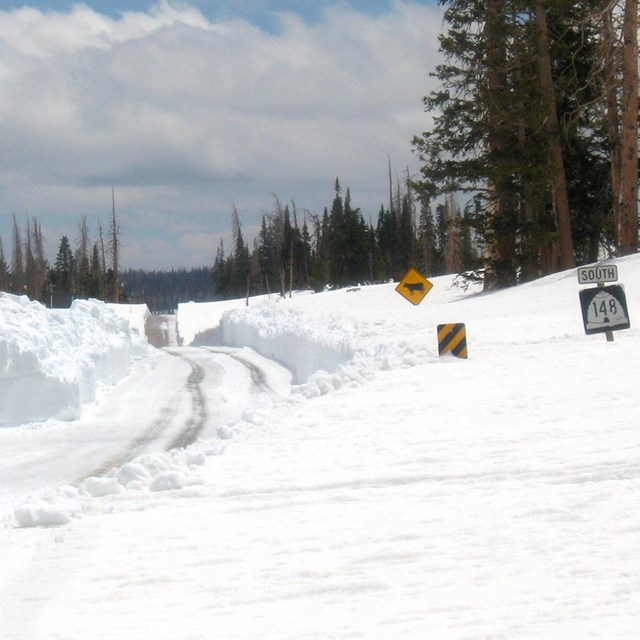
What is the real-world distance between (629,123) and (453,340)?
48.7 ft

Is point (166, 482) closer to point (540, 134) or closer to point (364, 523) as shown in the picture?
point (364, 523)

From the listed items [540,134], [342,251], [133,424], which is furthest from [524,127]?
[342,251]

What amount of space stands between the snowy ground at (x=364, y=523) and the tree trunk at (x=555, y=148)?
1804 cm

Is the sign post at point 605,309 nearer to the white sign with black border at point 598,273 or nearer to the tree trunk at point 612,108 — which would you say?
the white sign with black border at point 598,273

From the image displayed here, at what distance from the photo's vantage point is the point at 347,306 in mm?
34281

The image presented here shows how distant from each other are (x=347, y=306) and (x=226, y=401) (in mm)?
17751

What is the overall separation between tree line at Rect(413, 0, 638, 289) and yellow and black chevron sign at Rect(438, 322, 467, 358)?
46.5 ft

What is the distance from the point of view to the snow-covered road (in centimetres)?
1071

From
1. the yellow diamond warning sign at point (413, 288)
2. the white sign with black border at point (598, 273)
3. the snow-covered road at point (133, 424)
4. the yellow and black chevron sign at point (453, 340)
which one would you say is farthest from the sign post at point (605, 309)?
the snow-covered road at point (133, 424)

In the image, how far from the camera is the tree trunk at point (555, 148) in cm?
2927

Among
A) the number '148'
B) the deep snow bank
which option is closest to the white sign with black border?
the number '148'

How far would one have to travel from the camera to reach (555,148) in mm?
29531

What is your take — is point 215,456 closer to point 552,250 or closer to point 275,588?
point 275,588

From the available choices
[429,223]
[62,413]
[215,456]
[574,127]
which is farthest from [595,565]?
[429,223]
